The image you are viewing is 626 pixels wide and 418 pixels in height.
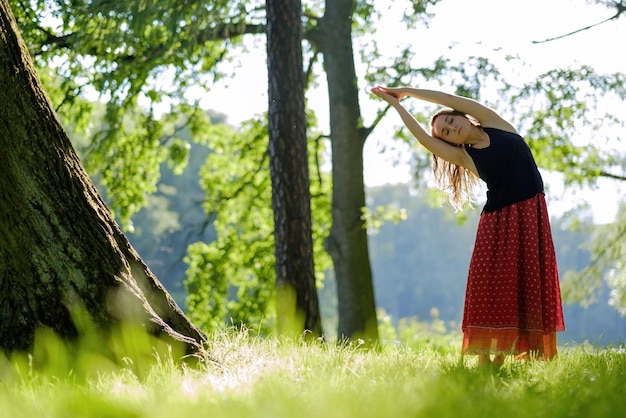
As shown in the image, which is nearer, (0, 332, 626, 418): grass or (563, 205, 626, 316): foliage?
(0, 332, 626, 418): grass

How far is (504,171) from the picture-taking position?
5.02m

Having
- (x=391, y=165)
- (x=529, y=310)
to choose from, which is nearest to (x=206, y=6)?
(x=391, y=165)

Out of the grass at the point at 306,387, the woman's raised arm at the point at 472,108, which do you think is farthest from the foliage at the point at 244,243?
the grass at the point at 306,387

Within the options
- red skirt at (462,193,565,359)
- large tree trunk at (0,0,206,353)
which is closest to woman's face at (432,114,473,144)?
red skirt at (462,193,565,359)

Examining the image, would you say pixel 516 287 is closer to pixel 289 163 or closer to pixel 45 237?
pixel 45 237

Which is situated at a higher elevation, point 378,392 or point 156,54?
point 156,54

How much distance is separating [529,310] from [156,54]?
806cm

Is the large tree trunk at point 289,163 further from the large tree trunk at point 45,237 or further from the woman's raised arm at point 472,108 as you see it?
the large tree trunk at point 45,237

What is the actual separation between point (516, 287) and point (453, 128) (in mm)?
1054

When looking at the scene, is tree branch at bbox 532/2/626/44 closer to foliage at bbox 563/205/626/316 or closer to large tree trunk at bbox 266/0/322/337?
foliage at bbox 563/205/626/316

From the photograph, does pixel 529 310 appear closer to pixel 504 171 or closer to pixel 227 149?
pixel 504 171

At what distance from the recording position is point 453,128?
516 cm

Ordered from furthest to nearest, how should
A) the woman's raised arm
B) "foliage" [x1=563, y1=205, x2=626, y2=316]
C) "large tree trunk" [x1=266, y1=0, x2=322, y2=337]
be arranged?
"foliage" [x1=563, y1=205, x2=626, y2=316]
"large tree trunk" [x1=266, y1=0, x2=322, y2=337]
the woman's raised arm

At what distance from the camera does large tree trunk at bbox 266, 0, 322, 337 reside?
24.3ft
